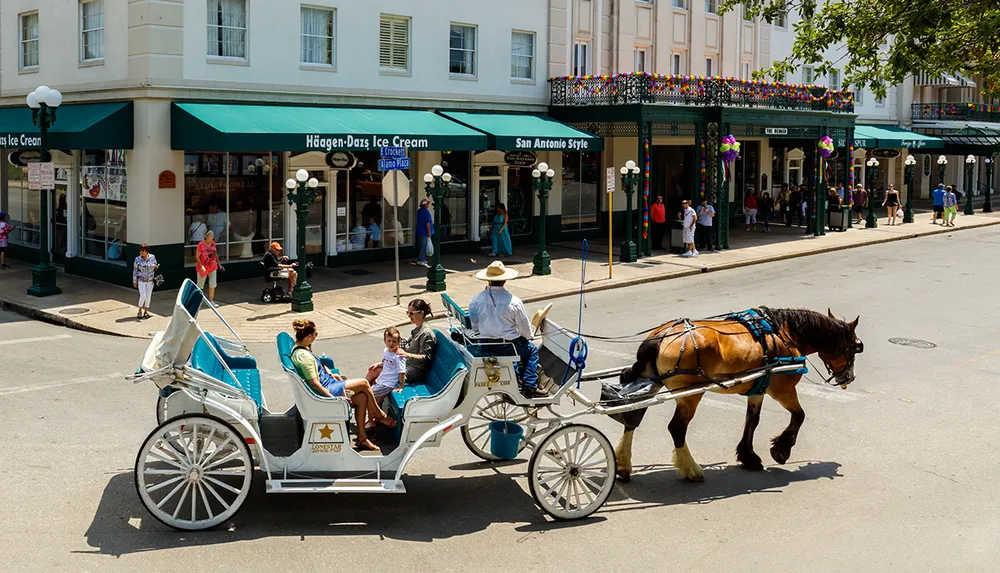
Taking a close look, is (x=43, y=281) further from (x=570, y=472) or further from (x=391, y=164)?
(x=570, y=472)

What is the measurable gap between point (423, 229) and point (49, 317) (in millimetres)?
9639

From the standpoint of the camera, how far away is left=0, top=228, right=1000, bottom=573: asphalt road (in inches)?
315

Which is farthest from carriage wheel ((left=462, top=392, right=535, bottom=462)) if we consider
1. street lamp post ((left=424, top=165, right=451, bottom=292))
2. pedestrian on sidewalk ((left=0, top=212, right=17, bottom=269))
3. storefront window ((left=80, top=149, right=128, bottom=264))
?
pedestrian on sidewalk ((left=0, top=212, right=17, bottom=269))

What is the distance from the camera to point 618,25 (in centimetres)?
3294

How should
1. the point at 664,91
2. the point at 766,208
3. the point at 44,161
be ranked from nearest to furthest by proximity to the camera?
the point at 44,161, the point at 664,91, the point at 766,208

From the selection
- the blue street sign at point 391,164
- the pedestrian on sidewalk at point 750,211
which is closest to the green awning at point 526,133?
the blue street sign at point 391,164

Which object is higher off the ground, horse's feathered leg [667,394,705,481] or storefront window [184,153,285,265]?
storefront window [184,153,285,265]

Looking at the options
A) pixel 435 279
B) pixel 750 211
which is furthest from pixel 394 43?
pixel 750 211

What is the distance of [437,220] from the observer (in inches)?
883

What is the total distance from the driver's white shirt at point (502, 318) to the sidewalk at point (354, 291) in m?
9.35

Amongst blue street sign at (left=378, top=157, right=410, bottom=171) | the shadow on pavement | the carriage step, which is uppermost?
blue street sign at (left=378, top=157, right=410, bottom=171)

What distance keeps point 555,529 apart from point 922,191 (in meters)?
51.8

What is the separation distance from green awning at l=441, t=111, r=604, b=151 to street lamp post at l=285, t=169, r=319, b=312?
7463 millimetres

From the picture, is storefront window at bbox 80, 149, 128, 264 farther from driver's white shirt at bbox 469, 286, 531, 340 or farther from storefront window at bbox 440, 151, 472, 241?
driver's white shirt at bbox 469, 286, 531, 340
